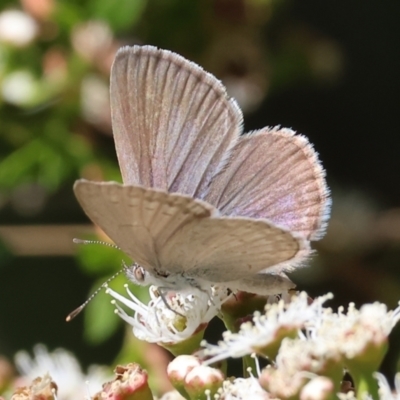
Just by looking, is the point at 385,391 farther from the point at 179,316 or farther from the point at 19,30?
the point at 19,30

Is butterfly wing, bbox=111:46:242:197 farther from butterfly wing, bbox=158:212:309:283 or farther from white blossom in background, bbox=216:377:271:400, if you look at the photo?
white blossom in background, bbox=216:377:271:400

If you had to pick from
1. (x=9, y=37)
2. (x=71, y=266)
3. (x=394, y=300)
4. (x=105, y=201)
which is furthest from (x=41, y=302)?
(x=105, y=201)

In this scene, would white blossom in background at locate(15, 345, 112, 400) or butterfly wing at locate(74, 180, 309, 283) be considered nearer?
butterfly wing at locate(74, 180, 309, 283)

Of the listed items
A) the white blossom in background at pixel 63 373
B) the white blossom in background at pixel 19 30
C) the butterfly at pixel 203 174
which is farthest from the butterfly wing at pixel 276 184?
the white blossom in background at pixel 19 30

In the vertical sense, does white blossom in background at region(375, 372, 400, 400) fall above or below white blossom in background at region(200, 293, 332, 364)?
below

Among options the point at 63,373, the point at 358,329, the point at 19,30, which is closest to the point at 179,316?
the point at 358,329

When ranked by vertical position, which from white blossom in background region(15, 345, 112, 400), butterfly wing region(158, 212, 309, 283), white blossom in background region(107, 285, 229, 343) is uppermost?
butterfly wing region(158, 212, 309, 283)

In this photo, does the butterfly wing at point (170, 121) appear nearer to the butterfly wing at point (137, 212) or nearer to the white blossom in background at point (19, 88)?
the butterfly wing at point (137, 212)

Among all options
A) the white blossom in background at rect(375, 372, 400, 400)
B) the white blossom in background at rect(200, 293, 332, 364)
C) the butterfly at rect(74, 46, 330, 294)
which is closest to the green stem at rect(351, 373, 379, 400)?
the white blossom in background at rect(375, 372, 400, 400)
